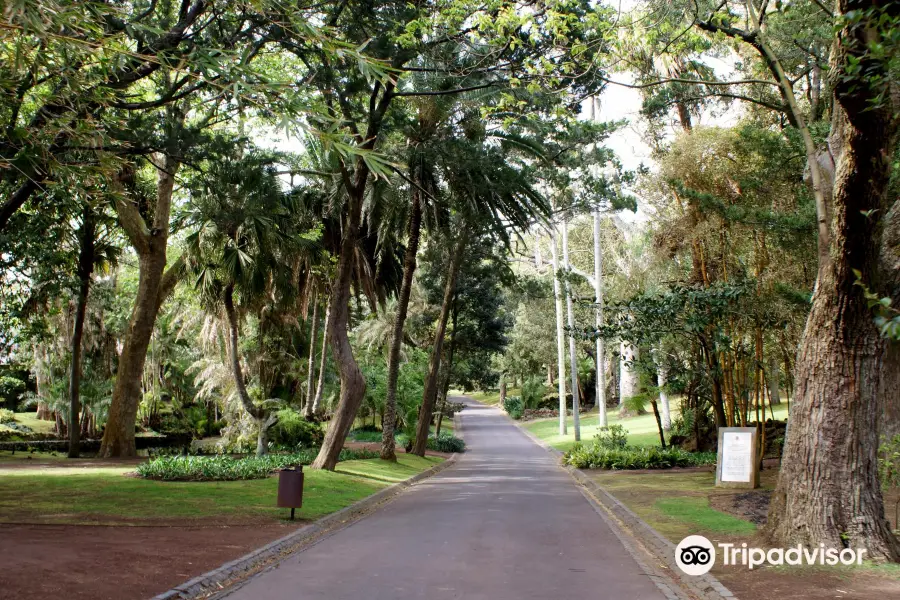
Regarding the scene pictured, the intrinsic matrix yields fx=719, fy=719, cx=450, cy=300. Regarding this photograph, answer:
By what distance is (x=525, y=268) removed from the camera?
65750 millimetres

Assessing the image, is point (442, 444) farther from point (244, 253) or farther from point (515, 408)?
point (515, 408)

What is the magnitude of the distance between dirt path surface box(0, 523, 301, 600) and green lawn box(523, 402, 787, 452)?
24.1 metres

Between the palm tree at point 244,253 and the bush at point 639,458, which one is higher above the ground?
the palm tree at point 244,253

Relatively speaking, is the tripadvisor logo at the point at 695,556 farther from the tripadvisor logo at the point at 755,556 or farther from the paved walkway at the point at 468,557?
the paved walkway at the point at 468,557

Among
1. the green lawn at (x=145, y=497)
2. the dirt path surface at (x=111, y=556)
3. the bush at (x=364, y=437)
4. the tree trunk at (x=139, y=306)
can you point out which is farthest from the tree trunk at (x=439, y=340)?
the dirt path surface at (x=111, y=556)

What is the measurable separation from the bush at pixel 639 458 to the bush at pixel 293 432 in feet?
31.8

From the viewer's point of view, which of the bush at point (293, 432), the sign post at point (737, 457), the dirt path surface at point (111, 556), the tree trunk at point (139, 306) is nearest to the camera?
the dirt path surface at point (111, 556)

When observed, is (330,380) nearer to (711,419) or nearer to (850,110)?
(711,419)

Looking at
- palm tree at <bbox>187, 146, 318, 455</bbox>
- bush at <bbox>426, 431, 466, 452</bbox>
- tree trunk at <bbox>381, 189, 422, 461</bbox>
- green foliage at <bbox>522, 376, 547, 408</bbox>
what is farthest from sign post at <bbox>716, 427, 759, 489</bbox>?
green foliage at <bbox>522, 376, 547, 408</bbox>

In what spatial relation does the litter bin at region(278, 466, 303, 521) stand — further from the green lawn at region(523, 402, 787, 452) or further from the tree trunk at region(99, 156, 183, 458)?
the green lawn at region(523, 402, 787, 452)

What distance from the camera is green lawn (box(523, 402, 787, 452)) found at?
36147mm

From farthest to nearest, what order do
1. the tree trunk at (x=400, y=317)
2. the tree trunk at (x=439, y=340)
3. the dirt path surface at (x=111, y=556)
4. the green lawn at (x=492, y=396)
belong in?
the green lawn at (x=492, y=396)
the tree trunk at (x=439, y=340)
the tree trunk at (x=400, y=317)
the dirt path surface at (x=111, y=556)

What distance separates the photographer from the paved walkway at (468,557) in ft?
24.6

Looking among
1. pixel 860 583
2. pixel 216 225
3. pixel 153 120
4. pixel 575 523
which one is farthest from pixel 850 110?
pixel 216 225
